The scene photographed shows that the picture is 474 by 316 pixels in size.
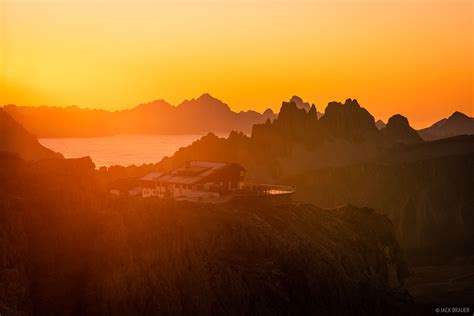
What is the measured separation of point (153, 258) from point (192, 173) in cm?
2592

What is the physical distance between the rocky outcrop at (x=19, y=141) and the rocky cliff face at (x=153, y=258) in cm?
7320

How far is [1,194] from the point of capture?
50156mm

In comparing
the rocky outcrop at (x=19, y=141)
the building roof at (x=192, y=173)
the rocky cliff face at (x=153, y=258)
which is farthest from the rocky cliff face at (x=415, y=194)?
the rocky cliff face at (x=153, y=258)

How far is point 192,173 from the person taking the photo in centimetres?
7888

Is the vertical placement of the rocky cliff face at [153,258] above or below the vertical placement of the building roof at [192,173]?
below

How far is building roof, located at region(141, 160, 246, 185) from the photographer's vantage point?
3022 inches

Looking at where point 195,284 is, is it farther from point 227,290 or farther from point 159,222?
point 159,222

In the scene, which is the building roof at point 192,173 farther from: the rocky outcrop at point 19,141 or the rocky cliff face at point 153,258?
the rocky outcrop at point 19,141

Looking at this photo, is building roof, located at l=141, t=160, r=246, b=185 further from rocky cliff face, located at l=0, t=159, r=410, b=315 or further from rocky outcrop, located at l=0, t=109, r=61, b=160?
rocky outcrop, located at l=0, t=109, r=61, b=160

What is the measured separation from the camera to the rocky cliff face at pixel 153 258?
49.7m

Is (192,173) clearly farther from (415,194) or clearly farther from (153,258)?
(415,194)

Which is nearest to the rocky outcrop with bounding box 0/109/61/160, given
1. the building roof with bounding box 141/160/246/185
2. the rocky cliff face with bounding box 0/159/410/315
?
the building roof with bounding box 141/160/246/185

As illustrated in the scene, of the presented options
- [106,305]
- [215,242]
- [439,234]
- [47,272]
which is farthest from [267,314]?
[439,234]

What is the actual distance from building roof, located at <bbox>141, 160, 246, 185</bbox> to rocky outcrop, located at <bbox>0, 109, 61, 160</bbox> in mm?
52605
